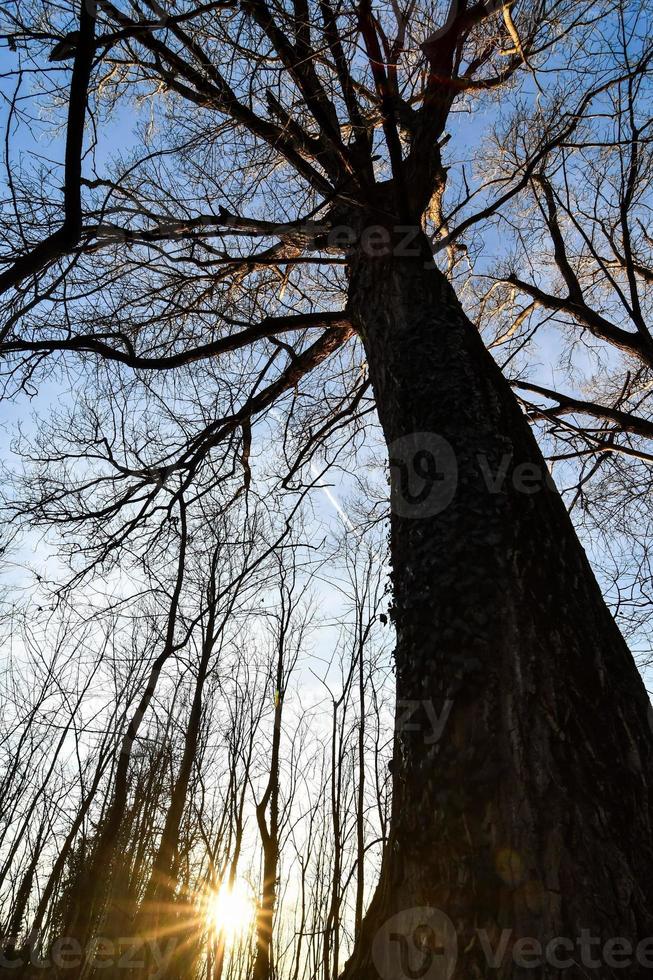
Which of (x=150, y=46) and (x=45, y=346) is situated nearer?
(x=150, y=46)

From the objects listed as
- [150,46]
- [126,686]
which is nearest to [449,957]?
[150,46]

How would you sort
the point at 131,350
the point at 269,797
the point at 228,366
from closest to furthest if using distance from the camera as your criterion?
the point at 131,350 → the point at 228,366 → the point at 269,797

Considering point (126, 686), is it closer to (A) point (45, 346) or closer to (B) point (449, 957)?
(A) point (45, 346)

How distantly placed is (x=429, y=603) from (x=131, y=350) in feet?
8.37

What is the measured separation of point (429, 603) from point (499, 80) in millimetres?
4046

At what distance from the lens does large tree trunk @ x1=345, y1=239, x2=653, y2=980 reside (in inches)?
41.4

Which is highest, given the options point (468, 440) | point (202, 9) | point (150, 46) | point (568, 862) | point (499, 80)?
point (499, 80)

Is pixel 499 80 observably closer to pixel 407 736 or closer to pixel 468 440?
pixel 468 440

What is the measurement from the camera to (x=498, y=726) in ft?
4.20

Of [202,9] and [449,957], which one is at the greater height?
[202,9]

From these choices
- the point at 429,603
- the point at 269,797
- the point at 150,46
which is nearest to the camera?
the point at 429,603

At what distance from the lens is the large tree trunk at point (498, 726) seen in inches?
41.4

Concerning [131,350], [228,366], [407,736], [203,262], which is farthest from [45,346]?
[407,736]

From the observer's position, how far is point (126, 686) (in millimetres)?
12477
